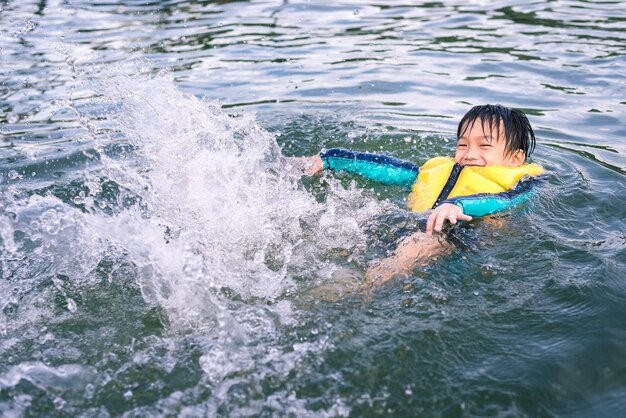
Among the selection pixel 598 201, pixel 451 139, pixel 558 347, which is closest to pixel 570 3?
pixel 451 139

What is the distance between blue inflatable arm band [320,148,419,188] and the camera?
15.9 feet

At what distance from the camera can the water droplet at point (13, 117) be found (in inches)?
271

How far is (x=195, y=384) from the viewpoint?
2807 mm

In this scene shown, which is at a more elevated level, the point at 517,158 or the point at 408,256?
the point at 517,158

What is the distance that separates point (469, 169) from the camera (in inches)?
176

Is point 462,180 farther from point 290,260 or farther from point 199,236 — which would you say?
point 199,236

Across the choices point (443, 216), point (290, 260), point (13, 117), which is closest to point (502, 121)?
point (443, 216)

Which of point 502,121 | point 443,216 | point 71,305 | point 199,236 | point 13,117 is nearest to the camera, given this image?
point 71,305

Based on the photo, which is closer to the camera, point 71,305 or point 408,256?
point 71,305

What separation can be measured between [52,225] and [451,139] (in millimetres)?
3563

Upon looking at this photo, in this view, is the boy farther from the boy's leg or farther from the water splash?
the water splash

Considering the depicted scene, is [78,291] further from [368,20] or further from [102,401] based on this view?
[368,20]

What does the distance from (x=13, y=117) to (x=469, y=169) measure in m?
4.87

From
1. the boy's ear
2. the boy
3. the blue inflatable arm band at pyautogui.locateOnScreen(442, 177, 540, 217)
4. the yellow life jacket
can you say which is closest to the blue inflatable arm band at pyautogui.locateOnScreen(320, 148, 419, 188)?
the boy
